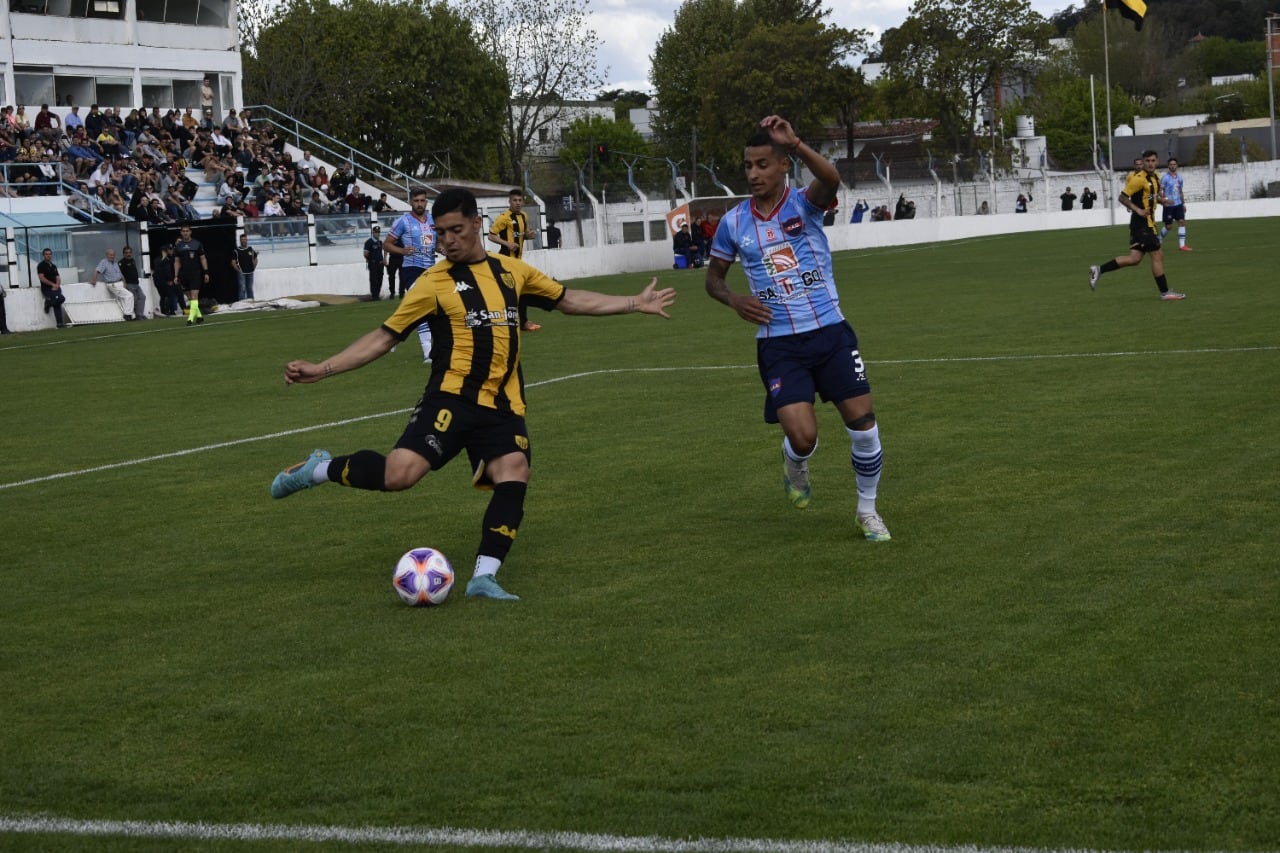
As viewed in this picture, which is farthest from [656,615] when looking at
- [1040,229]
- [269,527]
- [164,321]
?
[1040,229]

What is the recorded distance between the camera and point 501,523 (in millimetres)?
7621

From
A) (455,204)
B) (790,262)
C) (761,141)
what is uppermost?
(761,141)

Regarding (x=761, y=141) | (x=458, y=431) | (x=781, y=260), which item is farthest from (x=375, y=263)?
(x=458, y=431)

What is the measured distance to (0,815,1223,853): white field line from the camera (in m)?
4.28

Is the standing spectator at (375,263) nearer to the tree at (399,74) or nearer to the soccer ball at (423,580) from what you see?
the soccer ball at (423,580)

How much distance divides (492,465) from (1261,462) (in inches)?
190

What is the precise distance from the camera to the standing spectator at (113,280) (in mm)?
35787

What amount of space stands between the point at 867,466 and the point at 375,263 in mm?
33493

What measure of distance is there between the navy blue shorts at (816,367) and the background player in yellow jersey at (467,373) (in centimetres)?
91

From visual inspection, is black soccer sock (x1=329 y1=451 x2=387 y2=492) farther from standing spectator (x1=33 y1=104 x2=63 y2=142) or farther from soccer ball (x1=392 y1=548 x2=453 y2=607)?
standing spectator (x1=33 y1=104 x2=63 y2=142)

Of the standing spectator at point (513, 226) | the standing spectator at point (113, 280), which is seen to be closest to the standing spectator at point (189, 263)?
Answer: the standing spectator at point (113, 280)

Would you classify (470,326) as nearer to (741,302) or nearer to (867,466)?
(741,302)

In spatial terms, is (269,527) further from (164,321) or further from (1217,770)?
(164,321)

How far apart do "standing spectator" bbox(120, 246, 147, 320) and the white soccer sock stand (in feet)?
98.4
